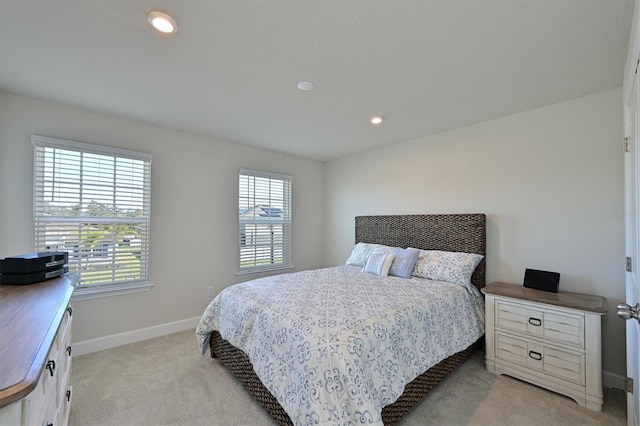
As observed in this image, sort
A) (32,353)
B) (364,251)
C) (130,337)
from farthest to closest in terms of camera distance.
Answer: (364,251) < (130,337) < (32,353)

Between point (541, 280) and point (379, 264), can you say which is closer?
point (541, 280)

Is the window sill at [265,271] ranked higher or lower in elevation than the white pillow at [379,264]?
A: lower

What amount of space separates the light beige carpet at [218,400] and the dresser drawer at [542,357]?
17 cm

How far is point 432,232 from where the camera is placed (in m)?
3.29

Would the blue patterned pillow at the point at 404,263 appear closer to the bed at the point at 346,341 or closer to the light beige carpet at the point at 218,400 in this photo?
the bed at the point at 346,341

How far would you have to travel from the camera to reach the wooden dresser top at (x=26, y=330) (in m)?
0.72

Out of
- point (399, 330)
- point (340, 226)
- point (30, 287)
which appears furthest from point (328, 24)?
point (340, 226)

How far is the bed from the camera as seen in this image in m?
1.44

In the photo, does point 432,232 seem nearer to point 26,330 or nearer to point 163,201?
point 163,201

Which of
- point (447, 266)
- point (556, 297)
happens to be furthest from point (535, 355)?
point (447, 266)

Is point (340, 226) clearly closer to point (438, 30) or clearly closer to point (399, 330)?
point (399, 330)

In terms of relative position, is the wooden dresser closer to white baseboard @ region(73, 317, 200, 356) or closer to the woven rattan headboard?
white baseboard @ region(73, 317, 200, 356)

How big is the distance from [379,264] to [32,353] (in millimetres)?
2773

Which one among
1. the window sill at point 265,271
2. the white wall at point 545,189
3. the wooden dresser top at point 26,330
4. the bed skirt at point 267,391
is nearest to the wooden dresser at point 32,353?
the wooden dresser top at point 26,330
